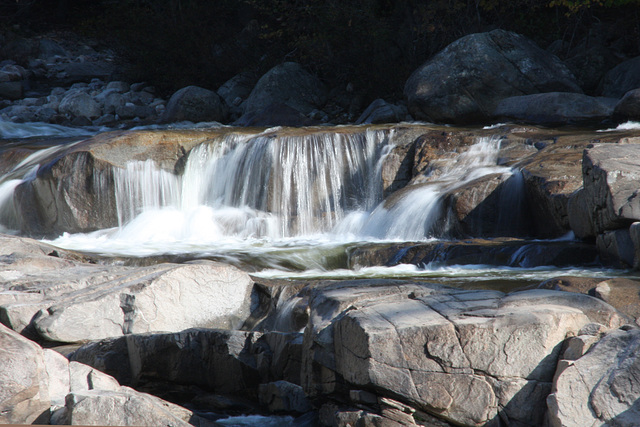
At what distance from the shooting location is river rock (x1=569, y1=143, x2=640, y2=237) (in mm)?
5711

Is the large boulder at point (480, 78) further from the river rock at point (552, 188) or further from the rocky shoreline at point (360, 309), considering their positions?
the river rock at point (552, 188)

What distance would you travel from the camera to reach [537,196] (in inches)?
289

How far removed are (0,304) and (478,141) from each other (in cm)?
677

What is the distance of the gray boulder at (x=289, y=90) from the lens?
16.6 metres

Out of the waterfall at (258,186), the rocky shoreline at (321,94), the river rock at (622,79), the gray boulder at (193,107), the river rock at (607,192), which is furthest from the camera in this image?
the gray boulder at (193,107)

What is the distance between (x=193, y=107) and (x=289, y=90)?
2.47 m

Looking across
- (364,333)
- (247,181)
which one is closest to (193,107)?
(247,181)

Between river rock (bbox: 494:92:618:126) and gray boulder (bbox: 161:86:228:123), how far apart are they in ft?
25.7

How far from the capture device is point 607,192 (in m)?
5.83

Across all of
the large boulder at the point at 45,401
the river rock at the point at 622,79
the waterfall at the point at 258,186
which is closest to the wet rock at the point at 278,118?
the waterfall at the point at 258,186

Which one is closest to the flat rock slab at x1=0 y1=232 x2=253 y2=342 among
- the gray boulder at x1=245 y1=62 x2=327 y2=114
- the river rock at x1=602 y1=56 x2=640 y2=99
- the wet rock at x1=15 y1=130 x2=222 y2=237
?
the wet rock at x1=15 y1=130 x2=222 y2=237

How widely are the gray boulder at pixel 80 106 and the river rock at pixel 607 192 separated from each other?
583 inches

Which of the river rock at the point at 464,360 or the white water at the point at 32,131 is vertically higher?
the white water at the point at 32,131

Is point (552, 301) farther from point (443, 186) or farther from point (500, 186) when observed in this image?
point (443, 186)
